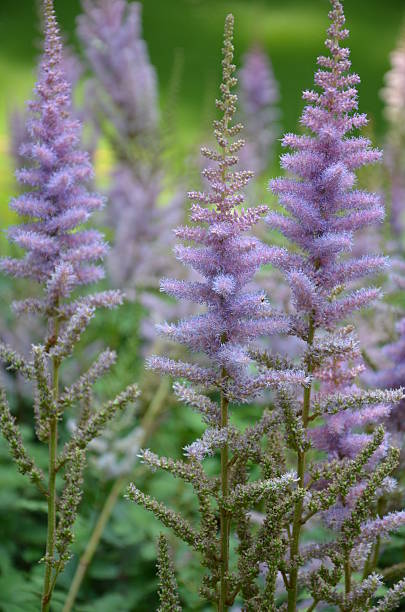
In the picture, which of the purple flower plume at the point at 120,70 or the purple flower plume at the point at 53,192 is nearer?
the purple flower plume at the point at 53,192

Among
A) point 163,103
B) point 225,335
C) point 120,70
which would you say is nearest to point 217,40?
point 163,103

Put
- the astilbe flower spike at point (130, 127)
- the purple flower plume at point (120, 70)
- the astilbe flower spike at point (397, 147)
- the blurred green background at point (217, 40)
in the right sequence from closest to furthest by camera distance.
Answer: the astilbe flower spike at point (130, 127) < the purple flower plume at point (120, 70) < the astilbe flower spike at point (397, 147) < the blurred green background at point (217, 40)

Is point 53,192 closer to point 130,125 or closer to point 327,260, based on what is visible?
point 327,260

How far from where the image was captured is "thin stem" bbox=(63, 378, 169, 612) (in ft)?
6.04

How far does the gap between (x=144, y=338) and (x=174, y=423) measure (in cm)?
60

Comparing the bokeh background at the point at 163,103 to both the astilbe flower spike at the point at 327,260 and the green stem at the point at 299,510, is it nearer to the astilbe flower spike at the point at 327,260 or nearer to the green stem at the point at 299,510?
the green stem at the point at 299,510

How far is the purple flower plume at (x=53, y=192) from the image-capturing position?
1.47m

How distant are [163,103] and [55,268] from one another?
8.05 metres

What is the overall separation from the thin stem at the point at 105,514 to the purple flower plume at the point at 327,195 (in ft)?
2.99

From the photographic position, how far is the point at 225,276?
126 centimetres

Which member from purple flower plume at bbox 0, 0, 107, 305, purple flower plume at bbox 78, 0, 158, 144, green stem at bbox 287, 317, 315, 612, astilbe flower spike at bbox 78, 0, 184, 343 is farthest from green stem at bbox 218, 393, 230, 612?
purple flower plume at bbox 78, 0, 158, 144

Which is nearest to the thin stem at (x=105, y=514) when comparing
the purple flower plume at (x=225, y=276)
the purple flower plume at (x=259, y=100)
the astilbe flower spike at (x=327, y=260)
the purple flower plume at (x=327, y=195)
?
the astilbe flower spike at (x=327, y=260)

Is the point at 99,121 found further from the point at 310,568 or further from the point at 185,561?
the point at 310,568

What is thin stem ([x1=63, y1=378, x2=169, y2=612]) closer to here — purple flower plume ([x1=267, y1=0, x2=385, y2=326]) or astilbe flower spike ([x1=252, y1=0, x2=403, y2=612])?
astilbe flower spike ([x1=252, y1=0, x2=403, y2=612])
